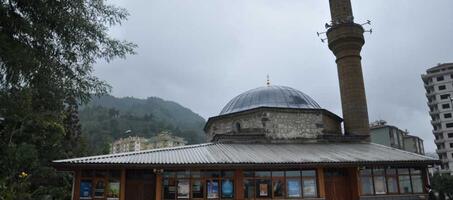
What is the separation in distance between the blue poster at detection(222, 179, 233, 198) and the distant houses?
63162mm

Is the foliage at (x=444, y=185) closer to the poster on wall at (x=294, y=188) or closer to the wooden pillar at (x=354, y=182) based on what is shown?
the wooden pillar at (x=354, y=182)

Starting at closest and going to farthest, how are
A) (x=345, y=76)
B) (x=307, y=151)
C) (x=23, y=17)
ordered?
(x=23, y=17) → (x=307, y=151) → (x=345, y=76)

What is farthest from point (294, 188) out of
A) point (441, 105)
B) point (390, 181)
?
point (441, 105)

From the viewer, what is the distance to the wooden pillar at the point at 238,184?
14.7m

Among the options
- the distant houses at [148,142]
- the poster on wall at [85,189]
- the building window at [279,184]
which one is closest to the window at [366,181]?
the building window at [279,184]

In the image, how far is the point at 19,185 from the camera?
12578 millimetres

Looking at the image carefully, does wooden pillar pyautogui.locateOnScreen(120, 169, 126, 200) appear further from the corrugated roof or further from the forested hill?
the forested hill

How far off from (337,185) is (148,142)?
72.6 m

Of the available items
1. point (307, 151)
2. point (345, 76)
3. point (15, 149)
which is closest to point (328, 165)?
point (307, 151)

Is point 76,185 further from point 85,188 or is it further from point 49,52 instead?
point 49,52

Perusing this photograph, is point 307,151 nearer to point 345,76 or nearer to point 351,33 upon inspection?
point 345,76

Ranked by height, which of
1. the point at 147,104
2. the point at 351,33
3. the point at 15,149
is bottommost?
the point at 15,149

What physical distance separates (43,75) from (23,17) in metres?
1.18

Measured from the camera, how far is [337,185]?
16.0 meters
